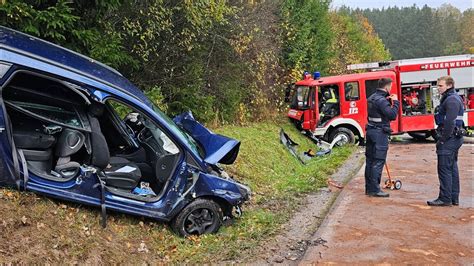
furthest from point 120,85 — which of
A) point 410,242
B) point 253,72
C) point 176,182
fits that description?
point 253,72

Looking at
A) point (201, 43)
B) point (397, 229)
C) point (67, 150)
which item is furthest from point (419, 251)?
point (201, 43)

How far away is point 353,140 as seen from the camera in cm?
1620

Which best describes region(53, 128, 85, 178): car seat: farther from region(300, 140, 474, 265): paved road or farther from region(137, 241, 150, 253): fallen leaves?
region(300, 140, 474, 265): paved road

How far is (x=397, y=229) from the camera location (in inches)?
245

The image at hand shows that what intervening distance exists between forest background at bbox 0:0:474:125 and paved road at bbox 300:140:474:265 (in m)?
4.60

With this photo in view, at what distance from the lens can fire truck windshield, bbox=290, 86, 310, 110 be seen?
664 inches

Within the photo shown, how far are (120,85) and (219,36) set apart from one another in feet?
27.6

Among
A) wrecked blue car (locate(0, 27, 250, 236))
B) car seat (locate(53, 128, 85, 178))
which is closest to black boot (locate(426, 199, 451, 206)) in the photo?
wrecked blue car (locate(0, 27, 250, 236))

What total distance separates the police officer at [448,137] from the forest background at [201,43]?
194 inches

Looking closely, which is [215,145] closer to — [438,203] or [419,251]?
[419,251]

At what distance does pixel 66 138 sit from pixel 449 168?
18.6ft

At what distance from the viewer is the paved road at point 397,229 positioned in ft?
17.3

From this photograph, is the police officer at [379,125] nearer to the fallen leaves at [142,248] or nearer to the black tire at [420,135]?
the fallen leaves at [142,248]

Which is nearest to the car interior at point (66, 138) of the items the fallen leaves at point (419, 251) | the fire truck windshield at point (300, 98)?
the fallen leaves at point (419, 251)
